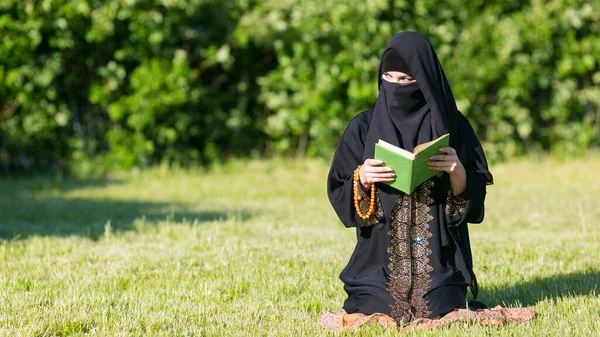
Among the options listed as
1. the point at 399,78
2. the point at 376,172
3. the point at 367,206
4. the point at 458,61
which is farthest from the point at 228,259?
the point at 458,61

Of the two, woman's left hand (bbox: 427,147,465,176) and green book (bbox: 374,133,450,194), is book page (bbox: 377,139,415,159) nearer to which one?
green book (bbox: 374,133,450,194)

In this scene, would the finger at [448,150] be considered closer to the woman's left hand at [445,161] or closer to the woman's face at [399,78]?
the woman's left hand at [445,161]

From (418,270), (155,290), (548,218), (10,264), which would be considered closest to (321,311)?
(418,270)

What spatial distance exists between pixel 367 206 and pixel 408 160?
0.56 metres

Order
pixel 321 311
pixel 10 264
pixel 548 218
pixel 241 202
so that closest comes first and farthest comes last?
pixel 321 311, pixel 10 264, pixel 548 218, pixel 241 202

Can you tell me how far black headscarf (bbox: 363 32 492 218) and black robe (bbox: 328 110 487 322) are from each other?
5 cm

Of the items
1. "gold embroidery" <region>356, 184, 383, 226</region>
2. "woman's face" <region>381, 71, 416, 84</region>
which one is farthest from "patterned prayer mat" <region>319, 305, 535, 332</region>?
"woman's face" <region>381, 71, 416, 84</region>

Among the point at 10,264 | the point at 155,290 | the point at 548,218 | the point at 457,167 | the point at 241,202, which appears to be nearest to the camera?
the point at 457,167

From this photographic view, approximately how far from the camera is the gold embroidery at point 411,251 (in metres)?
4.48

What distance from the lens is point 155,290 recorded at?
540cm

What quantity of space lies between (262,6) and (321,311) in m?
8.73

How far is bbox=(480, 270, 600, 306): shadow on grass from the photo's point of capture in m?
5.16

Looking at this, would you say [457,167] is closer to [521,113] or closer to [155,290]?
[155,290]

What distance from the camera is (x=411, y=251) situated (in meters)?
4.51
